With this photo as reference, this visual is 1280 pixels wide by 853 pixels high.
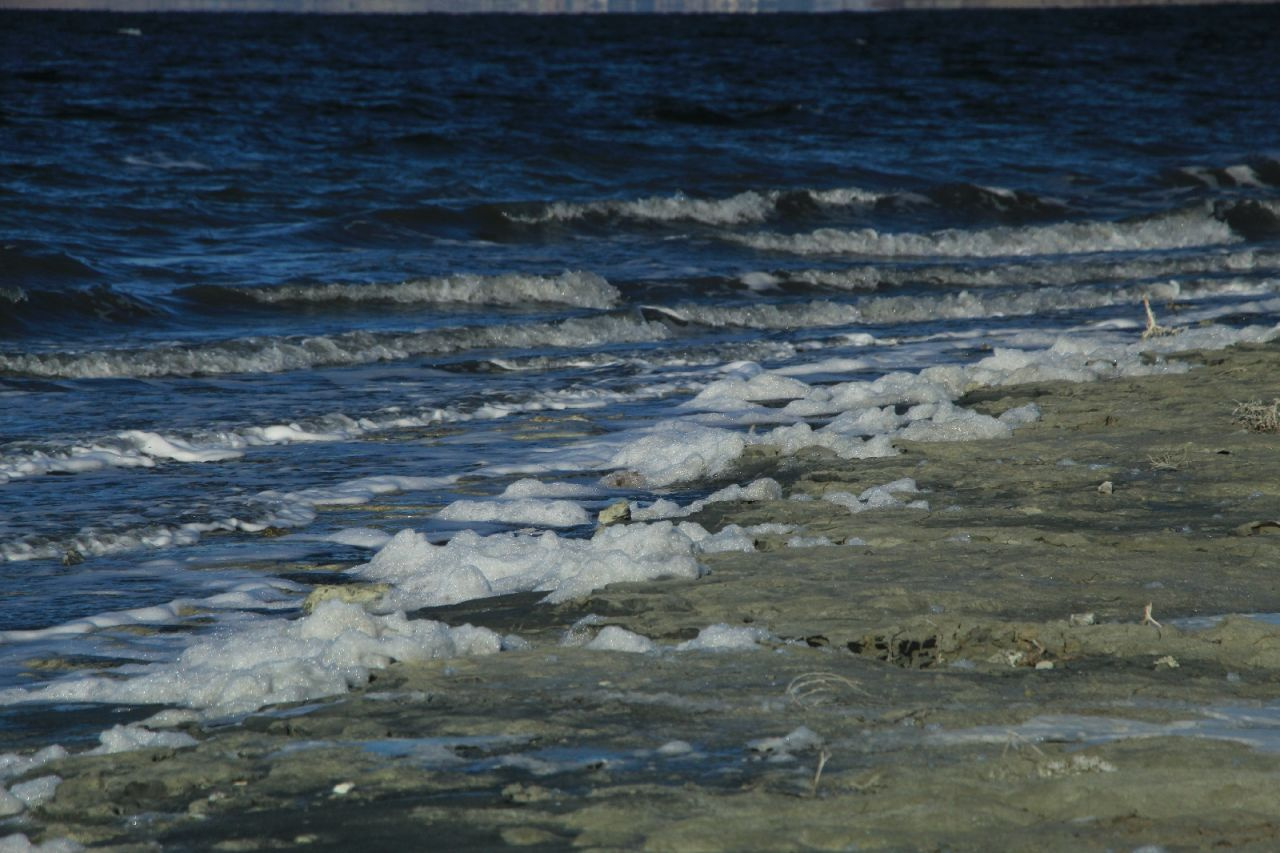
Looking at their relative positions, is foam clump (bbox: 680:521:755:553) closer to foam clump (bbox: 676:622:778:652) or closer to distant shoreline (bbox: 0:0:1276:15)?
foam clump (bbox: 676:622:778:652)

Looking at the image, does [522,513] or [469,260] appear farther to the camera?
[469,260]

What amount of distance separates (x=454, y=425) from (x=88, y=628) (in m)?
3.47

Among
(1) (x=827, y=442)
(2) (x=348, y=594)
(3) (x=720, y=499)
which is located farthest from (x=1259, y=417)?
(2) (x=348, y=594)

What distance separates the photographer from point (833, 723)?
305cm

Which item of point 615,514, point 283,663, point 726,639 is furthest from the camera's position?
point 615,514

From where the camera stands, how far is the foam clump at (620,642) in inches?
145

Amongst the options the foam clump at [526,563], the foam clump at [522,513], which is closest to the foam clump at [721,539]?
the foam clump at [526,563]

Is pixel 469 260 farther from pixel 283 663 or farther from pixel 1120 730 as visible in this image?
pixel 1120 730

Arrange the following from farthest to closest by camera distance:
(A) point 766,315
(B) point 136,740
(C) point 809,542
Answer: (A) point 766,315 → (C) point 809,542 → (B) point 136,740

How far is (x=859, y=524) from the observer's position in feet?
15.8

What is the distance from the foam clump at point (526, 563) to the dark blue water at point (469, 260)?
39cm

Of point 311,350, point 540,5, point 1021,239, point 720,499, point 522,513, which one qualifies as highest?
point 540,5

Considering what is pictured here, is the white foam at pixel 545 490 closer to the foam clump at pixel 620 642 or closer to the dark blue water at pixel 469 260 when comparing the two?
the dark blue water at pixel 469 260

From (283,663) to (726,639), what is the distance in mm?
1066
